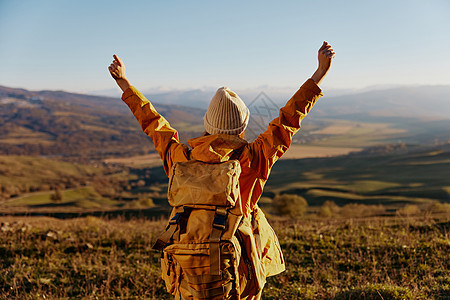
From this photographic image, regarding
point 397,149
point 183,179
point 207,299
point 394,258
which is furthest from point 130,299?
point 397,149

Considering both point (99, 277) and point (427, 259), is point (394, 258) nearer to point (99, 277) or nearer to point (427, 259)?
point (427, 259)

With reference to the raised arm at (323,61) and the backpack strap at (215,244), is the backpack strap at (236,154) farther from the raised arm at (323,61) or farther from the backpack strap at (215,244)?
the raised arm at (323,61)

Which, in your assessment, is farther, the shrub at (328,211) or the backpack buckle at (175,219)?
the shrub at (328,211)

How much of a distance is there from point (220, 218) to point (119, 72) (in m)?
1.96

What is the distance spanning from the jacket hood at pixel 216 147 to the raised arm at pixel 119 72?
108 centimetres

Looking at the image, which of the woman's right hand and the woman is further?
the woman's right hand

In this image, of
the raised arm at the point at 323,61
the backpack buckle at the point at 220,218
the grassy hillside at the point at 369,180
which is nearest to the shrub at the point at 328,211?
the grassy hillside at the point at 369,180

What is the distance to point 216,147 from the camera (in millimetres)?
2750

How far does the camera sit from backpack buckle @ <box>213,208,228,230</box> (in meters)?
2.37

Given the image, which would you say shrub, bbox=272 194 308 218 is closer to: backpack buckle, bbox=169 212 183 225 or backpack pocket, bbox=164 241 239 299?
backpack pocket, bbox=164 241 239 299

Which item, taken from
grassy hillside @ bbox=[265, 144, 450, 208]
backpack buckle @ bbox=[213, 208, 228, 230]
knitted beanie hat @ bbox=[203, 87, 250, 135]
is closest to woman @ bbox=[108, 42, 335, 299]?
knitted beanie hat @ bbox=[203, 87, 250, 135]

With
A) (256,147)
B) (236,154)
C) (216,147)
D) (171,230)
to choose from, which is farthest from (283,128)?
(171,230)

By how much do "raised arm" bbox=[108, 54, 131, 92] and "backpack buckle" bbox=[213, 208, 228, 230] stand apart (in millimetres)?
1724

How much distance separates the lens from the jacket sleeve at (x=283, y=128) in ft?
9.15
